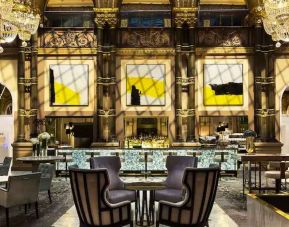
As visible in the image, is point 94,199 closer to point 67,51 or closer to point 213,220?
point 213,220

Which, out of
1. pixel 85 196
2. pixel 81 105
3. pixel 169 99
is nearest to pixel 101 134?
pixel 81 105

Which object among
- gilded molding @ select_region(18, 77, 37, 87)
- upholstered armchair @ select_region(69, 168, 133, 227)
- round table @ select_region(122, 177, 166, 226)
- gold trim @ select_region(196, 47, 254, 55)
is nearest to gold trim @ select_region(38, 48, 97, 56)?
gilded molding @ select_region(18, 77, 37, 87)

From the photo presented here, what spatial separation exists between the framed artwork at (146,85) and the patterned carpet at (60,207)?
508cm

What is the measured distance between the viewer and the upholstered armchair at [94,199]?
18.1 feet

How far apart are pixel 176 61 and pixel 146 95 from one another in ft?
4.99

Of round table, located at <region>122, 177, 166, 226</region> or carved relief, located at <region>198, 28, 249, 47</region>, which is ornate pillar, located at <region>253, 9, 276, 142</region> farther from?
round table, located at <region>122, 177, 166, 226</region>

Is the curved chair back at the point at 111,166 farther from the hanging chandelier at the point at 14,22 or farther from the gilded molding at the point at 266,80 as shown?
the gilded molding at the point at 266,80

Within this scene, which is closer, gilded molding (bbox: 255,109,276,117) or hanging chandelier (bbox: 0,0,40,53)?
hanging chandelier (bbox: 0,0,40,53)

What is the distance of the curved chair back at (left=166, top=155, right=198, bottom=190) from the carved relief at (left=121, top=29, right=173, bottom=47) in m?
8.56

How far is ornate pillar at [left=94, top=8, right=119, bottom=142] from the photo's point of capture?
1510 centimetres

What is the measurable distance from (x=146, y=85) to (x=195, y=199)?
10.4 meters

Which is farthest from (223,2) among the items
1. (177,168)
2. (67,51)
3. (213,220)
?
(213,220)

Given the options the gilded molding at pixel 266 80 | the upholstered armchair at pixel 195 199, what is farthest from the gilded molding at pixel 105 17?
the upholstered armchair at pixel 195 199

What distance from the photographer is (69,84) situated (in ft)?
51.9
